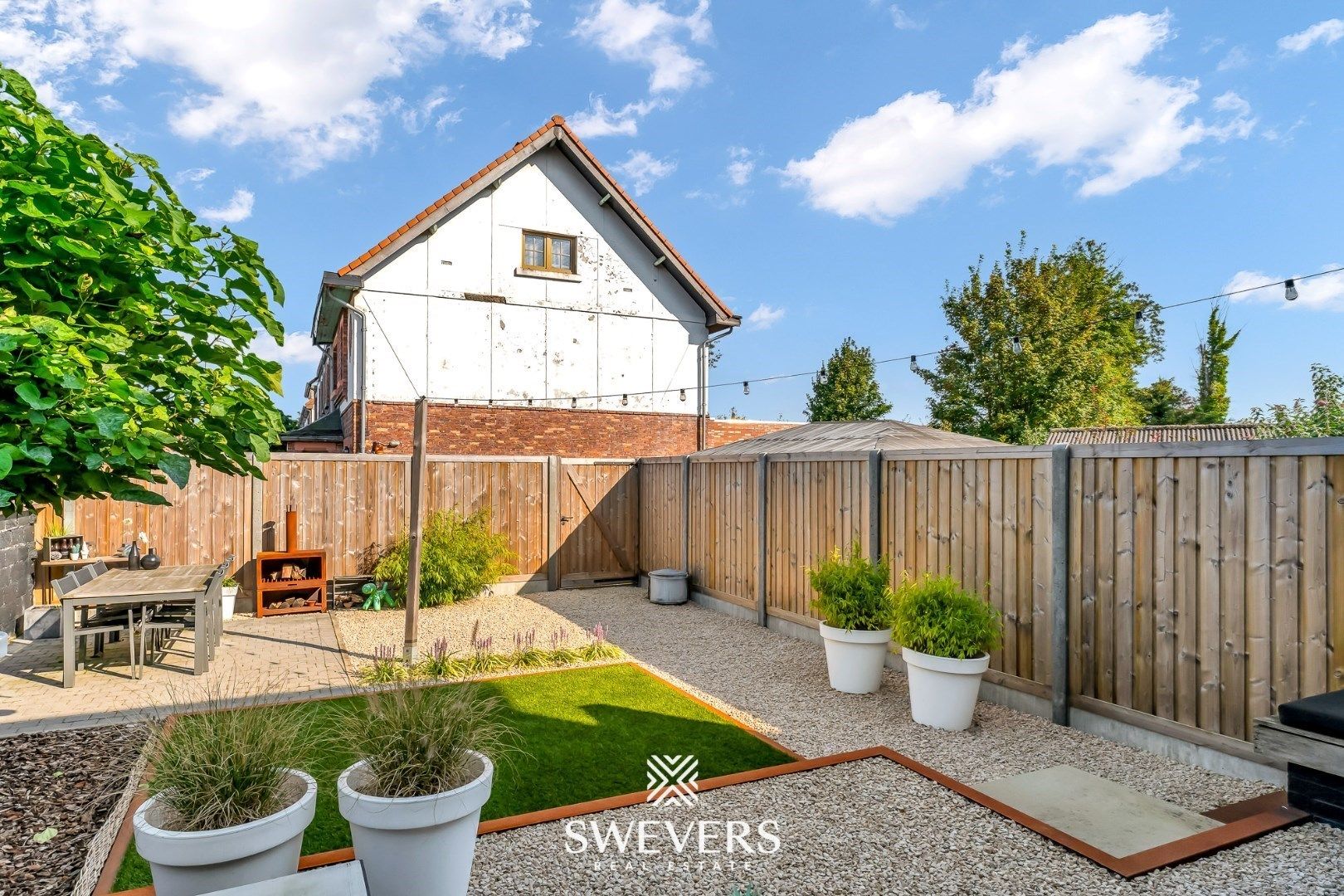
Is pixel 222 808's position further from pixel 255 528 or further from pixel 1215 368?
pixel 1215 368

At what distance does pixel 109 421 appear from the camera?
1.42 metres

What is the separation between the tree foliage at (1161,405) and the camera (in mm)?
32781

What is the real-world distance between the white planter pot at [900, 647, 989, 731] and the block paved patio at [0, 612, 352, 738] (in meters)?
4.49

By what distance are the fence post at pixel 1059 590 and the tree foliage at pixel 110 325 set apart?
482 centimetres

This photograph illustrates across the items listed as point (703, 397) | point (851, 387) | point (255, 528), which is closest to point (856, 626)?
point (255, 528)

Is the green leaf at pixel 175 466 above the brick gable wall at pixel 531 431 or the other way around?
the other way around

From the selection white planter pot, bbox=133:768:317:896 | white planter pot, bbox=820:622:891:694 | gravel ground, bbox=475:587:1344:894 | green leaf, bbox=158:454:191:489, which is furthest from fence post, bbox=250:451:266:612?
green leaf, bbox=158:454:191:489

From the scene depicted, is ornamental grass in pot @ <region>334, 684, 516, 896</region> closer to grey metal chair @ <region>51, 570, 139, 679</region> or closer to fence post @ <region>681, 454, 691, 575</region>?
grey metal chair @ <region>51, 570, 139, 679</region>

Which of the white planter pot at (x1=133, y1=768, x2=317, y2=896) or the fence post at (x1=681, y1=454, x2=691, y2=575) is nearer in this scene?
the white planter pot at (x1=133, y1=768, x2=317, y2=896)

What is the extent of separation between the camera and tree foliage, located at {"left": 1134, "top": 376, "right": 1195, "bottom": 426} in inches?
1291

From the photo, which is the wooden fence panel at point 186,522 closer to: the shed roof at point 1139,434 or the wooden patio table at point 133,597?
the wooden patio table at point 133,597

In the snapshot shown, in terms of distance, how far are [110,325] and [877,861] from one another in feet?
11.0

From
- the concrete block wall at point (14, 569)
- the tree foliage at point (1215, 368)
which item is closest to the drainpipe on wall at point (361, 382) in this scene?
the concrete block wall at point (14, 569)

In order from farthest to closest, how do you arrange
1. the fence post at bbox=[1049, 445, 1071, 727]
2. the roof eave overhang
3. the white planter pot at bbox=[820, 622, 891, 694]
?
the roof eave overhang, the white planter pot at bbox=[820, 622, 891, 694], the fence post at bbox=[1049, 445, 1071, 727]
